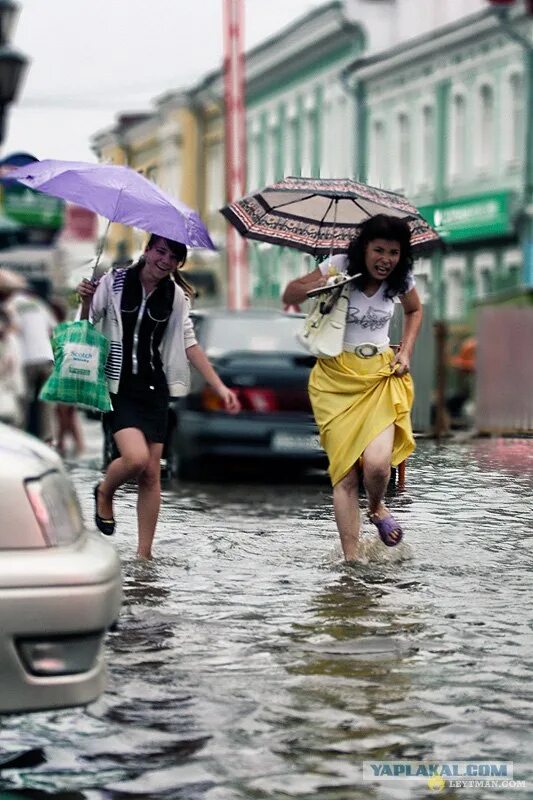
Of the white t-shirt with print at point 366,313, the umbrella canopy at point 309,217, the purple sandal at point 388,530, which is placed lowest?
the purple sandal at point 388,530

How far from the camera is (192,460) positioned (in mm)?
15797

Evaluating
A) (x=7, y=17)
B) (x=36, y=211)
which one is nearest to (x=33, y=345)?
(x=7, y=17)

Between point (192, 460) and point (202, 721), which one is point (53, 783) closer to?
point (202, 721)

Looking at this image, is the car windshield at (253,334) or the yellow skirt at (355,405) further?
the car windshield at (253,334)

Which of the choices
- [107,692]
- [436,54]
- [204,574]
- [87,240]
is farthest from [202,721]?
[87,240]

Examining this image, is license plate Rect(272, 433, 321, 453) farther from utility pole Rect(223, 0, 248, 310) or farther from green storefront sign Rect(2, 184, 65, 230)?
green storefront sign Rect(2, 184, 65, 230)

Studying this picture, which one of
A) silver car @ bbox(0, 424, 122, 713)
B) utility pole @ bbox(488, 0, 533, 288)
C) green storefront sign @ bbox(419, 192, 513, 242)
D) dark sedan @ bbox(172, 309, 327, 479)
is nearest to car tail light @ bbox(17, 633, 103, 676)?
silver car @ bbox(0, 424, 122, 713)

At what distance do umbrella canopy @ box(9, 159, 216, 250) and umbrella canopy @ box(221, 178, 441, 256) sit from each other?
1033 mm

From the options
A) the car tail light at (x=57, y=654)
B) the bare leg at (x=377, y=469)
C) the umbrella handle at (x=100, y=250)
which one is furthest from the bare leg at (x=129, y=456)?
the car tail light at (x=57, y=654)

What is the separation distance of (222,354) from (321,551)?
5582 millimetres

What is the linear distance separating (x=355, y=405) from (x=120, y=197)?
148 cm

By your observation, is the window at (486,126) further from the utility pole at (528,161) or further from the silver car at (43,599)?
the silver car at (43,599)

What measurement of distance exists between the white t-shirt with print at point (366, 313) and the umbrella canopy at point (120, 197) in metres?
0.68

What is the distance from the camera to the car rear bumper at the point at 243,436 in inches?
619
